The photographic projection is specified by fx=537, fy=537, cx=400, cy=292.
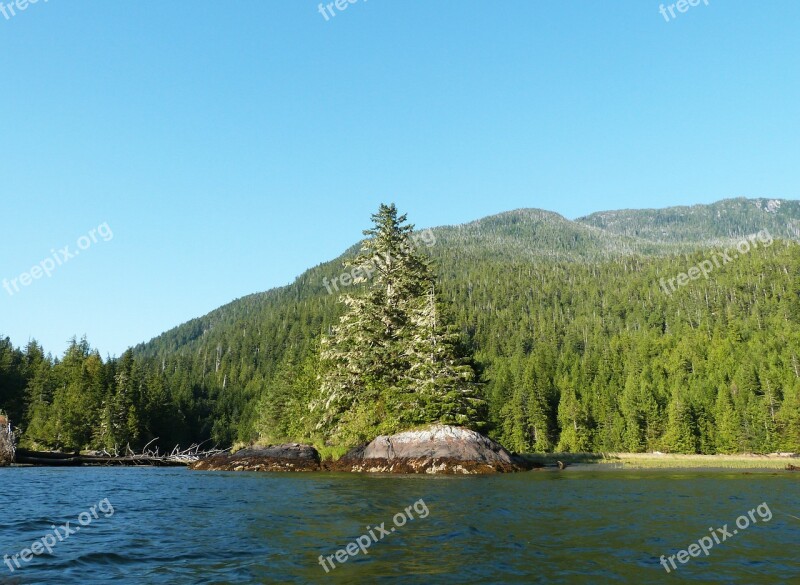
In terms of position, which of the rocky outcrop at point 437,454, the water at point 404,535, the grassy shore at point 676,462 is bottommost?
the grassy shore at point 676,462

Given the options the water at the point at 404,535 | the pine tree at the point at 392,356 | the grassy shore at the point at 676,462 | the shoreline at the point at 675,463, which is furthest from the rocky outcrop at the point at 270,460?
the grassy shore at the point at 676,462

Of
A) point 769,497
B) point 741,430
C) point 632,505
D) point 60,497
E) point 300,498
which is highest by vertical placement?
point 60,497

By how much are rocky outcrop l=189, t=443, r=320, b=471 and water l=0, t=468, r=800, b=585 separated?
19030 millimetres

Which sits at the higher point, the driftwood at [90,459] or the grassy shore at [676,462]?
the driftwood at [90,459]

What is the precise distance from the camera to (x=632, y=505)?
68.9 feet

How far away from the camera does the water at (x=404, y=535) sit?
10.7m

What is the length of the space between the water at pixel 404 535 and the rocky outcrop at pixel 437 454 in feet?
41.5

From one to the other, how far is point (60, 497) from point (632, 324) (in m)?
200

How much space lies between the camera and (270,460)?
4609 cm

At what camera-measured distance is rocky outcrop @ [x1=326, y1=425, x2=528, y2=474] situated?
39.1 m

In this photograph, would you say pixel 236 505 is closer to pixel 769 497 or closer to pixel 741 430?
pixel 769 497

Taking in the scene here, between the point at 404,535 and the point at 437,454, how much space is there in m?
26.0

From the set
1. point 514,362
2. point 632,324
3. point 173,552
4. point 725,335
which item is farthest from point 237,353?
point 173,552

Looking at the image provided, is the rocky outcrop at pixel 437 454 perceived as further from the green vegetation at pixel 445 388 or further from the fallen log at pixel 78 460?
the fallen log at pixel 78 460
